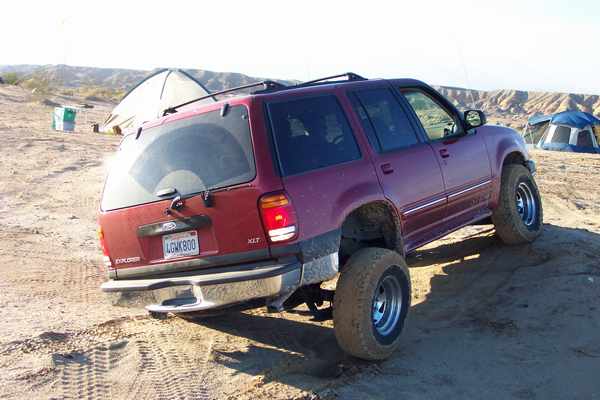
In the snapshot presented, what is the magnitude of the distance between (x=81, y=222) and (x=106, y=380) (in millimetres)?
5506

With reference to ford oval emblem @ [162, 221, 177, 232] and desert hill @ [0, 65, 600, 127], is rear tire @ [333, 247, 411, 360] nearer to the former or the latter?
ford oval emblem @ [162, 221, 177, 232]

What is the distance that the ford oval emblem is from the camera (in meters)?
4.43

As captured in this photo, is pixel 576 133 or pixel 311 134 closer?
pixel 311 134

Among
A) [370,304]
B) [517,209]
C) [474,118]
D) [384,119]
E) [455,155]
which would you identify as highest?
[384,119]

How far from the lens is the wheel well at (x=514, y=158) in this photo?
7.01 m

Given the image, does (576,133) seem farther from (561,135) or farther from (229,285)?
(229,285)

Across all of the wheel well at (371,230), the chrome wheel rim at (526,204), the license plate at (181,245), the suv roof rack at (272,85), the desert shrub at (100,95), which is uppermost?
the desert shrub at (100,95)

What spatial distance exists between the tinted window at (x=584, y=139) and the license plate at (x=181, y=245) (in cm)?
2132

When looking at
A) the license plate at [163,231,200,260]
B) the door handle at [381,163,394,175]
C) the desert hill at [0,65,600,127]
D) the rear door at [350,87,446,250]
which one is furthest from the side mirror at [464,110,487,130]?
the desert hill at [0,65,600,127]

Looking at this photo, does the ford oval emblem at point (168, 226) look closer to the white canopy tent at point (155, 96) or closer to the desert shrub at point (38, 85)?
the white canopy tent at point (155, 96)

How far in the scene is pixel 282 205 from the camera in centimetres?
411

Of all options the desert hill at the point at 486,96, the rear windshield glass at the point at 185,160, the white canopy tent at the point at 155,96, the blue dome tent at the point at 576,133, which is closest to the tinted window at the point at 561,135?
the blue dome tent at the point at 576,133

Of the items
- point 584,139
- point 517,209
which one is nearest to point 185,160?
point 517,209

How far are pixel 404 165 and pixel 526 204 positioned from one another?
2.59 meters
